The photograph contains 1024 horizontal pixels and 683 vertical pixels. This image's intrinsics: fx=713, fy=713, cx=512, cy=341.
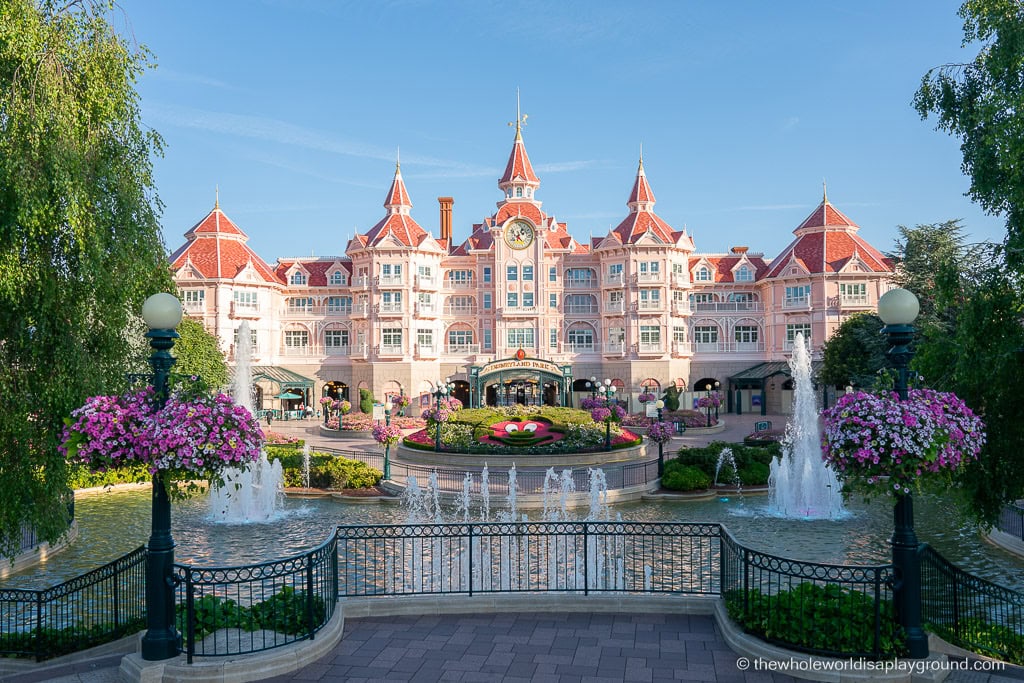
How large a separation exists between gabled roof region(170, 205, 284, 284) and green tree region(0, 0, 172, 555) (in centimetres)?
4180

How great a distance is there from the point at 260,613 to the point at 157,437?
119 inches

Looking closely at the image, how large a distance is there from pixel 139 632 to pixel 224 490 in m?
12.3

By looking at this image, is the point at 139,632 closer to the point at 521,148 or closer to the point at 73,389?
the point at 73,389

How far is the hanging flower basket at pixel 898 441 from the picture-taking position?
7.71 meters

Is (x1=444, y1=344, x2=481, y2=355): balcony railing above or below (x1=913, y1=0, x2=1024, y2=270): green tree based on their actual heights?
below

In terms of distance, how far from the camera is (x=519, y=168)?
5634 cm

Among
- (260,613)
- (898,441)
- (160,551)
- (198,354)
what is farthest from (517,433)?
(898,441)

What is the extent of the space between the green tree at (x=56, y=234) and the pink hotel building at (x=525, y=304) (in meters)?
38.9

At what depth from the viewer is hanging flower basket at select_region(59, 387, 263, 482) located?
791cm

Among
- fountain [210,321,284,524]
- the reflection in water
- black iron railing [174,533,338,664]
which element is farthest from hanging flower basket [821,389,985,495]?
fountain [210,321,284,524]

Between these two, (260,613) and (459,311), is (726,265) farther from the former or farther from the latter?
(260,613)

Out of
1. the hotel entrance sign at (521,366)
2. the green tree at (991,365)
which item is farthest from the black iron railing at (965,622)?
the hotel entrance sign at (521,366)

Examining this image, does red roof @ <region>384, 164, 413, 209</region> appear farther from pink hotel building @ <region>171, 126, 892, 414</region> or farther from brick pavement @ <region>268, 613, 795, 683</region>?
brick pavement @ <region>268, 613, 795, 683</region>

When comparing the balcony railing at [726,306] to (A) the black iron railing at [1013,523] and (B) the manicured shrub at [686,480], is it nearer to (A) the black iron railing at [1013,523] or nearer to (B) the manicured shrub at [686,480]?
(B) the manicured shrub at [686,480]
